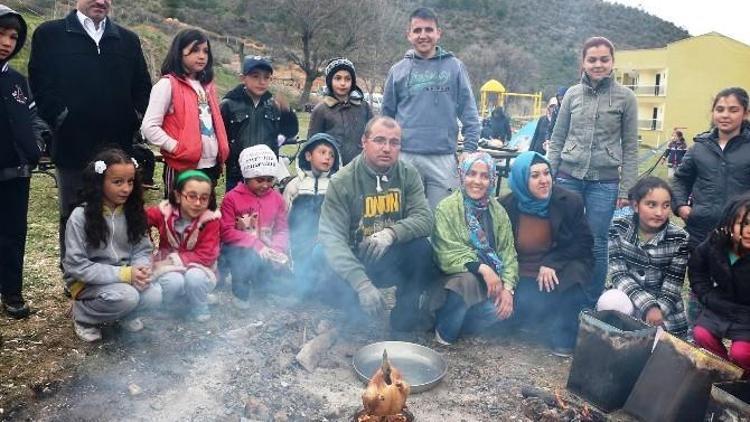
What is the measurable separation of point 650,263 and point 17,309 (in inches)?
167

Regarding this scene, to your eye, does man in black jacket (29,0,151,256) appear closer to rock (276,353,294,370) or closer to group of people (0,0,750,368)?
group of people (0,0,750,368)

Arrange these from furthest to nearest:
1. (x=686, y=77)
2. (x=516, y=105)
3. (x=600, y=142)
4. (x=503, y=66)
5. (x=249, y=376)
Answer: (x=503, y=66) < (x=516, y=105) < (x=686, y=77) < (x=600, y=142) < (x=249, y=376)

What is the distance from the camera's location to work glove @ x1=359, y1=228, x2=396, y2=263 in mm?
3745

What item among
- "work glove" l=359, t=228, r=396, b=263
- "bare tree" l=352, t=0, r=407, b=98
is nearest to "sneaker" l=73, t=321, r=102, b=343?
"work glove" l=359, t=228, r=396, b=263

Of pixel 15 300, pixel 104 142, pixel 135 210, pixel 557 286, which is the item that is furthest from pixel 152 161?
pixel 557 286

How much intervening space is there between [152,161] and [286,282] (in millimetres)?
1432

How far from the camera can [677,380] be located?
284cm

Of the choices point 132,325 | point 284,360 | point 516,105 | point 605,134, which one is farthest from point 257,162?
point 516,105

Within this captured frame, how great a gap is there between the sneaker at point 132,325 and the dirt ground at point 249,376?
4 centimetres

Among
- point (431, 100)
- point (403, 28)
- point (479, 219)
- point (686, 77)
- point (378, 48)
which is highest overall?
point (403, 28)

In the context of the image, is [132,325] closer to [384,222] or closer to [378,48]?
[384,222]

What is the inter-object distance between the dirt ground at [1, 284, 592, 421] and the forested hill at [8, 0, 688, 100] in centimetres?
1569

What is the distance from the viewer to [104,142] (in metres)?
3.91

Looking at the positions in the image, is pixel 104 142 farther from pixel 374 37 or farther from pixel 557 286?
pixel 374 37
